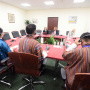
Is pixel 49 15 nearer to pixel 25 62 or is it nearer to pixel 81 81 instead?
pixel 25 62

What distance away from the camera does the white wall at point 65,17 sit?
17.8 feet

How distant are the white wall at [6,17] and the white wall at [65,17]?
106 cm

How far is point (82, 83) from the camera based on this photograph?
2.35ft

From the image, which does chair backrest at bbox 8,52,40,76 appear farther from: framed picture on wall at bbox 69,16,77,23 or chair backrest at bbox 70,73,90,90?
framed picture on wall at bbox 69,16,77,23

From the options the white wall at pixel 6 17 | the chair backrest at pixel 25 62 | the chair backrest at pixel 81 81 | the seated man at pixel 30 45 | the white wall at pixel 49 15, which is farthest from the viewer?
the white wall at pixel 49 15

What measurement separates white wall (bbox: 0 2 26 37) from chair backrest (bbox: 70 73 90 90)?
5144 mm

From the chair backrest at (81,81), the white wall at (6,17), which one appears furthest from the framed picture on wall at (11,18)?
the chair backrest at (81,81)

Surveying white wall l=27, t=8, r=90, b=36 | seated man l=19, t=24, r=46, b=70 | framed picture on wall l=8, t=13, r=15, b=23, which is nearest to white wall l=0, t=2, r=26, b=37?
framed picture on wall l=8, t=13, r=15, b=23

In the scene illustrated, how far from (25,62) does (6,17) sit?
192 inches

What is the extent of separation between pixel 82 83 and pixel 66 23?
231 inches

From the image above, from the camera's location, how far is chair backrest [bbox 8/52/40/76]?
951mm

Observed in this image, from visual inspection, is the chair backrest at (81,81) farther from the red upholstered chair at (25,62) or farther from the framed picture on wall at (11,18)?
the framed picture on wall at (11,18)

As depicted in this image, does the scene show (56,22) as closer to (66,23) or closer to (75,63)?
(66,23)

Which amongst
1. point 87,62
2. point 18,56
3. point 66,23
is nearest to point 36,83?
point 18,56
